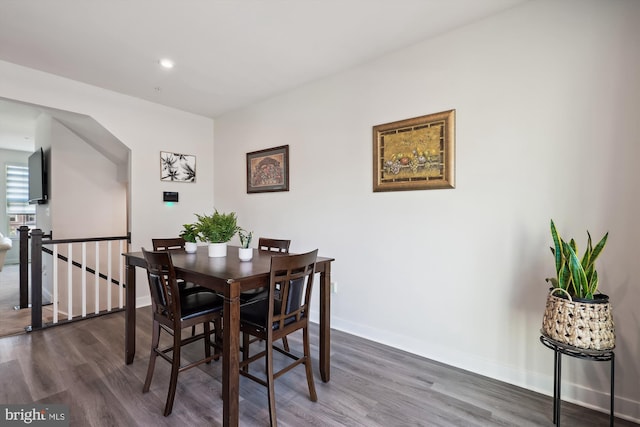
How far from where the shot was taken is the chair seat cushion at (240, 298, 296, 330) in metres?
1.73

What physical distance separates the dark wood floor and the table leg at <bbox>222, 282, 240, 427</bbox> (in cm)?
27

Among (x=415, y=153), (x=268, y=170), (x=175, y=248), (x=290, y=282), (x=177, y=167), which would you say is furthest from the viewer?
(x=177, y=167)

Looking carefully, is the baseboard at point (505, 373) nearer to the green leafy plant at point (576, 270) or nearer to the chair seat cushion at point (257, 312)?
the green leafy plant at point (576, 270)

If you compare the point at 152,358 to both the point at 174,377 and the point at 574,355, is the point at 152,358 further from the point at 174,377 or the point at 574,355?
the point at 574,355

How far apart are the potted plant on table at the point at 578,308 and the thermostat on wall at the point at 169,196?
4.16m

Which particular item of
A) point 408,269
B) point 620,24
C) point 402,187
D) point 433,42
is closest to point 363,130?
point 402,187

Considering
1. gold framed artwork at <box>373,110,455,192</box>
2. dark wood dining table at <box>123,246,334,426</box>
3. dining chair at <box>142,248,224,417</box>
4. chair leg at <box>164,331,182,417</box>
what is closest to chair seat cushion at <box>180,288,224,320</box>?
dining chair at <box>142,248,224,417</box>

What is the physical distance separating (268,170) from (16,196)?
7.28 metres

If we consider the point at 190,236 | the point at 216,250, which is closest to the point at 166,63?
the point at 190,236

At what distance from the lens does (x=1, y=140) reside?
610 centimetres

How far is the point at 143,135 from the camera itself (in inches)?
152

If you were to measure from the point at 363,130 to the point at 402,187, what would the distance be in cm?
70

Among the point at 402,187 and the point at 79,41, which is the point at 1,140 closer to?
the point at 79,41

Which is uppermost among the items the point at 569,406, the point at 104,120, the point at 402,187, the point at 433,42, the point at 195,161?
the point at 433,42
